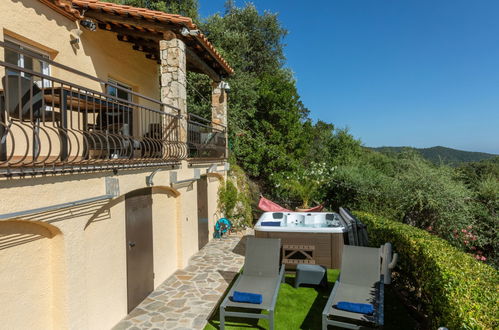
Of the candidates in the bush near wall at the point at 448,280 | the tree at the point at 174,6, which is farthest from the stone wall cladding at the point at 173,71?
the tree at the point at 174,6

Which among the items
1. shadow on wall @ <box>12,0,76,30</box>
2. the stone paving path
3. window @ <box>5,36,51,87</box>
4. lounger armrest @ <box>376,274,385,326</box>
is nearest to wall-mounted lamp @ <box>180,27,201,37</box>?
shadow on wall @ <box>12,0,76,30</box>

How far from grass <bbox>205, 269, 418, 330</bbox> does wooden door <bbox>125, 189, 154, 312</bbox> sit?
183 centimetres

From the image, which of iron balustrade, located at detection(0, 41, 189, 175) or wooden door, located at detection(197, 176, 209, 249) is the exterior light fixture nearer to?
iron balustrade, located at detection(0, 41, 189, 175)

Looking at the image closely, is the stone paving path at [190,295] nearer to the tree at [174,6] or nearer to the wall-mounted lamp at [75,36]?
the wall-mounted lamp at [75,36]

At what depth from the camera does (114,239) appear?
579cm

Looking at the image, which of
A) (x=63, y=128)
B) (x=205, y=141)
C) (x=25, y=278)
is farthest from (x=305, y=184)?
(x=25, y=278)

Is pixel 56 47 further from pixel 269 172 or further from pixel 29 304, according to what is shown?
pixel 269 172

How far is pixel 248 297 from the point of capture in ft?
18.6

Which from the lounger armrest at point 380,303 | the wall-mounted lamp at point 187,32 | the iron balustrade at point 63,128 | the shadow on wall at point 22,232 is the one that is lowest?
the lounger armrest at point 380,303

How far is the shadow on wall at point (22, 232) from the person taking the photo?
12.0ft

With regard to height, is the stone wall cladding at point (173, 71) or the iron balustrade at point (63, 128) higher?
the stone wall cladding at point (173, 71)

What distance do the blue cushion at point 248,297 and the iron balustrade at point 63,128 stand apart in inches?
130

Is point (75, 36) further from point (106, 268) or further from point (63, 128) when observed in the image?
point (106, 268)

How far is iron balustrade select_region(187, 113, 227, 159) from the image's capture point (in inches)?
375
